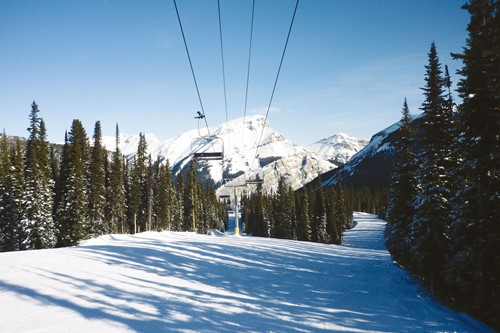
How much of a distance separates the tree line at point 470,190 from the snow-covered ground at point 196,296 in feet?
5.11

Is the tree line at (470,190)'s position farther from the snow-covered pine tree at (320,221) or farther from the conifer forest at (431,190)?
the snow-covered pine tree at (320,221)

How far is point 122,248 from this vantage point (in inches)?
768

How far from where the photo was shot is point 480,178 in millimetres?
12867

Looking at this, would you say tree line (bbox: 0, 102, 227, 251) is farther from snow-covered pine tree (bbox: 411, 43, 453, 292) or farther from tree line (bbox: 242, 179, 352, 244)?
snow-covered pine tree (bbox: 411, 43, 453, 292)

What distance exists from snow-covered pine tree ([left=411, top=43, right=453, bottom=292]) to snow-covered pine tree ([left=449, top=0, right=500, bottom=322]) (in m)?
2.25

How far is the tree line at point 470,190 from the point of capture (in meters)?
12.1

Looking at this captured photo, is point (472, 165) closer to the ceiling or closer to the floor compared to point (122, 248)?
closer to the ceiling

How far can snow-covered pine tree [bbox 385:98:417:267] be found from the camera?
2281 centimetres

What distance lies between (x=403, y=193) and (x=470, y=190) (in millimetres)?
10646

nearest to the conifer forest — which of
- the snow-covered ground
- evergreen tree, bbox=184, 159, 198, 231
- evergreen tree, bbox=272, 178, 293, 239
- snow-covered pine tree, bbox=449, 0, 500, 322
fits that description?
snow-covered pine tree, bbox=449, 0, 500, 322

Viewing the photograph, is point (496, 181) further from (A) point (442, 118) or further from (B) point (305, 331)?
(B) point (305, 331)

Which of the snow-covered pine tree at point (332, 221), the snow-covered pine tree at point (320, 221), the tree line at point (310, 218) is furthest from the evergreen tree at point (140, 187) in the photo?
the snow-covered pine tree at point (332, 221)

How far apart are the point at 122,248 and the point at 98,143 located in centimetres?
3261

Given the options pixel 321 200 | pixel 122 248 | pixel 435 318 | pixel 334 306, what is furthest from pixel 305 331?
pixel 321 200
